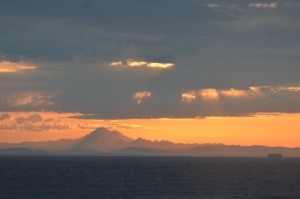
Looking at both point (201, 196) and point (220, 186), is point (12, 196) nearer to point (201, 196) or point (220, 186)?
point (201, 196)

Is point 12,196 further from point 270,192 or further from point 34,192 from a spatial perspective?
point 270,192

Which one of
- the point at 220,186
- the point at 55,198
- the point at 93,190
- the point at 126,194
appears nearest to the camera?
the point at 55,198

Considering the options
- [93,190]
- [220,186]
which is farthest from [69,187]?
[220,186]

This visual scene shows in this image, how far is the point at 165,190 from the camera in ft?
448

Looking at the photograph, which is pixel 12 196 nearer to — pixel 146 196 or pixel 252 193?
pixel 146 196

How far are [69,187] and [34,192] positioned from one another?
15.1 meters

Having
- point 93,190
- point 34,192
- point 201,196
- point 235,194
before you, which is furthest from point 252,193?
point 34,192

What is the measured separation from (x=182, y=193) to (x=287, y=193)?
22396 mm

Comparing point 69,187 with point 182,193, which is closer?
point 182,193

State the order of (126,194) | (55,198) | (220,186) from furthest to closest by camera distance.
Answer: (220,186) → (126,194) → (55,198)

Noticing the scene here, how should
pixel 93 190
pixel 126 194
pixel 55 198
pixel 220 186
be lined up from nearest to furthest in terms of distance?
pixel 55 198
pixel 126 194
pixel 93 190
pixel 220 186

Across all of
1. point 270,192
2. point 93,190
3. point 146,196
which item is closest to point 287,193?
point 270,192

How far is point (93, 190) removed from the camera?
135m

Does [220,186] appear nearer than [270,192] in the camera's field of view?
No
